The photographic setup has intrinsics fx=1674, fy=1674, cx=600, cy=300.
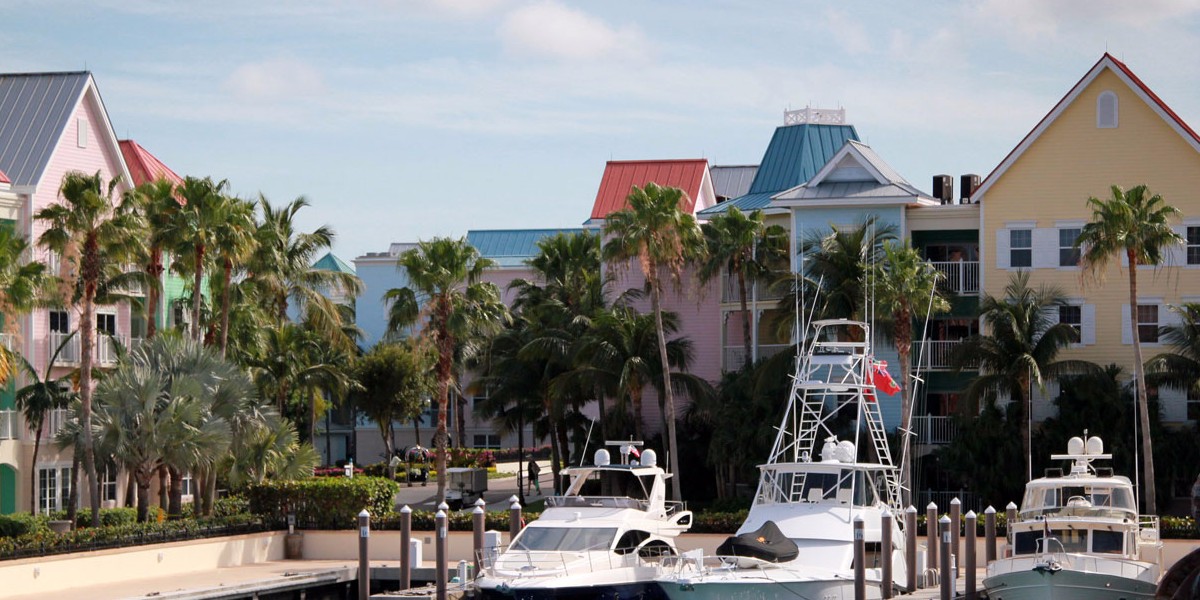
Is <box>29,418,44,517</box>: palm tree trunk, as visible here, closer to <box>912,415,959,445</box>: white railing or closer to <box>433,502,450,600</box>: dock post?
<box>433,502,450,600</box>: dock post

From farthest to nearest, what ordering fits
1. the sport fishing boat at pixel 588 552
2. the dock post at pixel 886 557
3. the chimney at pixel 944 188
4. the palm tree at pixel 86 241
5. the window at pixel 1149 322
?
the chimney at pixel 944 188
the window at pixel 1149 322
the palm tree at pixel 86 241
the dock post at pixel 886 557
the sport fishing boat at pixel 588 552

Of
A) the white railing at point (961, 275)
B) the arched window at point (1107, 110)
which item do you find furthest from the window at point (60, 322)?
the arched window at point (1107, 110)

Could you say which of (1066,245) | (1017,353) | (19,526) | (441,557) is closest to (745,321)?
(1017,353)

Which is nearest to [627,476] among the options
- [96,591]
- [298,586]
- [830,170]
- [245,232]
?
[298,586]

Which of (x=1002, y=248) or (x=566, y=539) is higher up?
(x=1002, y=248)

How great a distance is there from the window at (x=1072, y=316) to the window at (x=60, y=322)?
31.0 metres

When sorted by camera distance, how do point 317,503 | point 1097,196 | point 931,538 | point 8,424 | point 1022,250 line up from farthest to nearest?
point 1022,250, point 1097,196, point 8,424, point 317,503, point 931,538

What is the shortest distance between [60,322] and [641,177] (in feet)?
71.6

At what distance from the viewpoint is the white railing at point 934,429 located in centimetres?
5091

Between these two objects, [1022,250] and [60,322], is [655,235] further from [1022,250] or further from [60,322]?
[60,322]

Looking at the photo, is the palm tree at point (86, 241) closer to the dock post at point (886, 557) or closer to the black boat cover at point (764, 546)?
the black boat cover at point (764, 546)

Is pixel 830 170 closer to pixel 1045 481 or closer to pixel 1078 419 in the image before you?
pixel 1078 419

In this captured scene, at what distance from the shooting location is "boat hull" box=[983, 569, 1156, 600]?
97.6 ft

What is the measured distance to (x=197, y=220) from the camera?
4581 cm
